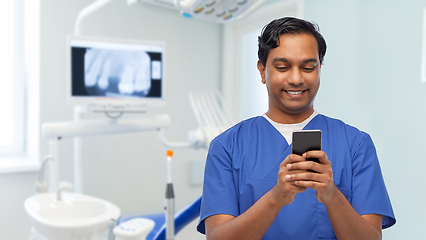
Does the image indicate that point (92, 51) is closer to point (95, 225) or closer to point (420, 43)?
point (95, 225)

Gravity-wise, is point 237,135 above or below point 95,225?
above

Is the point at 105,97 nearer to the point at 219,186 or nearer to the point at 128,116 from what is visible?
the point at 128,116

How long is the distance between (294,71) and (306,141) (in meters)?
0.17

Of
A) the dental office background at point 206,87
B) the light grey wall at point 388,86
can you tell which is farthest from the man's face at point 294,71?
the light grey wall at point 388,86

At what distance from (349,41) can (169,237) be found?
1.43 m

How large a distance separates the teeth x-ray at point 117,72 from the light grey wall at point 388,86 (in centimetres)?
105

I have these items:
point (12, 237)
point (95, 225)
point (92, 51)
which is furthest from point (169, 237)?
point (12, 237)

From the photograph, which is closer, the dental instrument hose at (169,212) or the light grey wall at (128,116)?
the dental instrument hose at (169,212)

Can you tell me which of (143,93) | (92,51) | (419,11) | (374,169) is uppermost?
(419,11)

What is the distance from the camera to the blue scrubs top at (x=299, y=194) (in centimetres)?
70

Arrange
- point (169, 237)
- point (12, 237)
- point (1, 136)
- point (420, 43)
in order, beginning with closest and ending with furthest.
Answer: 1. point (169, 237)
2. point (420, 43)
3. point (12, 237)
4. point (1, 136)

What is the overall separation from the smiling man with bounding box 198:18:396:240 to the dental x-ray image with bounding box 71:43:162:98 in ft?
3.38

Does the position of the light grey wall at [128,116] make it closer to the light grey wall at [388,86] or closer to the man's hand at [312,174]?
the light grey wall at [388,86]

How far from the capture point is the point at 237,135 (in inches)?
31.1
